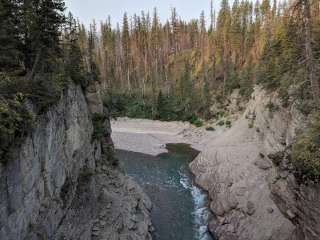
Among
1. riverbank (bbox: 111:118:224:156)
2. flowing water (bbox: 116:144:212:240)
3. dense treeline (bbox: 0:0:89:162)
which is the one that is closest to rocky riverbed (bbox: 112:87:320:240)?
flowing water (bbox: 116:144:212:240)

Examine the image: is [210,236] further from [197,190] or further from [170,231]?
[197,190]

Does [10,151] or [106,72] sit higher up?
[106,72]

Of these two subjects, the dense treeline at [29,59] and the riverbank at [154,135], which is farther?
the riverbank at [154,135]

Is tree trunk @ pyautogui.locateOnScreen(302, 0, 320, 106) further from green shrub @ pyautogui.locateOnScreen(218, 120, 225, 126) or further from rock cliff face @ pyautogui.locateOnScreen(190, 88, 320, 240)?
green shrub @ pyautogui.locateOnScreen(218, 120, 225, 126)

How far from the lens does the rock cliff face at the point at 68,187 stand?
8.03 metres

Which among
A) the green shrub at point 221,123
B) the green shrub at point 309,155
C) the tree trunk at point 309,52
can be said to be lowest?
the green shrub at point 221,123

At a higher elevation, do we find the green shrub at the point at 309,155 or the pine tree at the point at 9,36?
the pine tree at the point at 9,36

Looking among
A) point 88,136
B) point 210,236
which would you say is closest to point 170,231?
point 210,236

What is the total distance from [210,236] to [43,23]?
14.1 m

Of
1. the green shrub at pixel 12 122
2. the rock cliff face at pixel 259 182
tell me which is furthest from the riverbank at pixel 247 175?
the green shrub at pixel 12 122

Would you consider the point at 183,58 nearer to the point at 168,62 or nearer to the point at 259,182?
the point at 168,62

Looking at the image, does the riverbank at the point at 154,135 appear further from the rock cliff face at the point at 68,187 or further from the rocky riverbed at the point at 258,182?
the rock cliff face at the point at 68,187

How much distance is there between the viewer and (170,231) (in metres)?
15.7

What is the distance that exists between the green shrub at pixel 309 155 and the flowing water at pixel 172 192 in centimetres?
810
